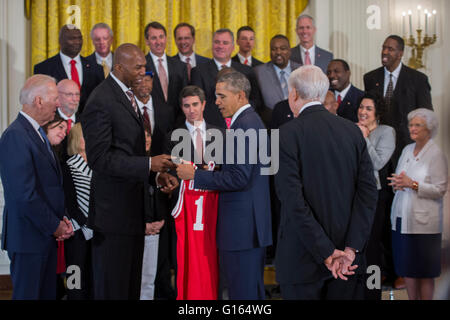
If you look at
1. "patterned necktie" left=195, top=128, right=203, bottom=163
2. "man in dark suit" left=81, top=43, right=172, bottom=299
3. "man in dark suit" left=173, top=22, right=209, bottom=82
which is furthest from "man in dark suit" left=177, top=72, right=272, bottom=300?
"man in dark suit" left=173, top=22, right=209, bottom=82

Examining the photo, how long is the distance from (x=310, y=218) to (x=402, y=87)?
271 centimetres

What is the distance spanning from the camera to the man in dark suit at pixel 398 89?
4805 mm

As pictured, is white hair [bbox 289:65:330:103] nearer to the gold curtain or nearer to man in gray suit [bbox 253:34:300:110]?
man in gray suit [bbox 253:34:300:110]

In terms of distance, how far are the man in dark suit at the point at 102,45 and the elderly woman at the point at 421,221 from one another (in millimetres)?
2667

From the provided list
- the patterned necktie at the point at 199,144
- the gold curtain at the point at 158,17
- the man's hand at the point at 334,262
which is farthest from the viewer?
the gold curtain at the point at 158,17

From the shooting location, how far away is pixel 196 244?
3721 mm

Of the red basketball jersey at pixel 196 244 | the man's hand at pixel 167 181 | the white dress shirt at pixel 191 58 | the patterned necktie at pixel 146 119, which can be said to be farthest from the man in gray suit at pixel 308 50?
the man's hand at pixel 167 181

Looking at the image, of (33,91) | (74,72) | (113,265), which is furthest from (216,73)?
(113,265)

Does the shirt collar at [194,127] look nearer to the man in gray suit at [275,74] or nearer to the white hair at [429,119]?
the man in gray suit at [275,74]

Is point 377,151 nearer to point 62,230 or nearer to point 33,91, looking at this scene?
point 62,230

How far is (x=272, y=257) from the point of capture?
479cm

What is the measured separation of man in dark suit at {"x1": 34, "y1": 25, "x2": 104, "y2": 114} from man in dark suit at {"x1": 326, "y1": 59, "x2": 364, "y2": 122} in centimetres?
197

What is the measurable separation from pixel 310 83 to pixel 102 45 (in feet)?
9.34

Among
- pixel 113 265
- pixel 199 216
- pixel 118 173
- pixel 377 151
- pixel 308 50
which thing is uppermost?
pixel 308 50
